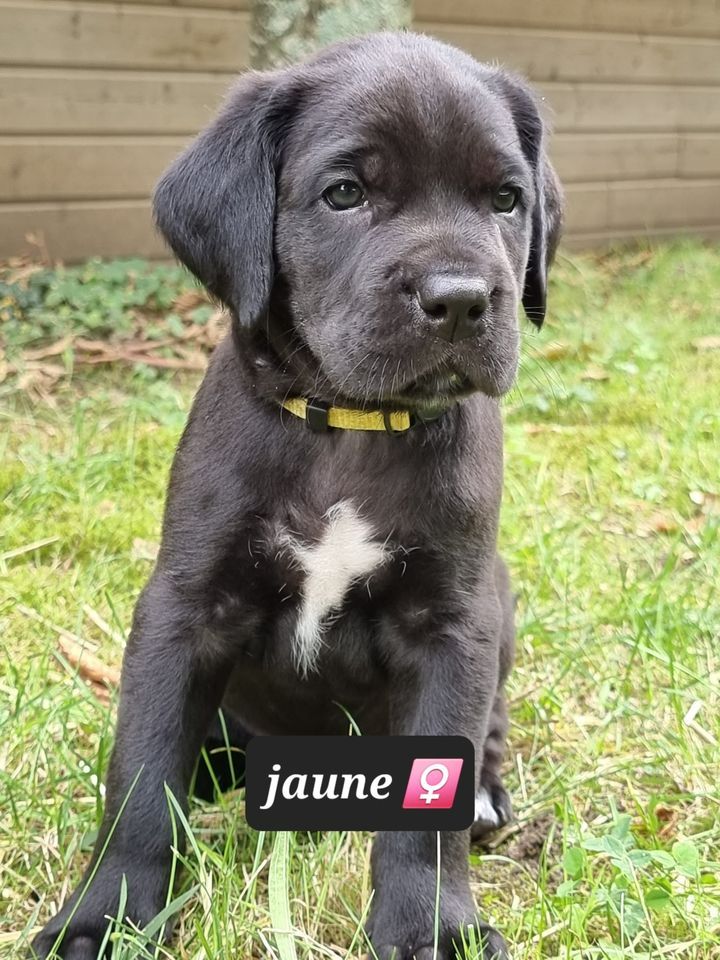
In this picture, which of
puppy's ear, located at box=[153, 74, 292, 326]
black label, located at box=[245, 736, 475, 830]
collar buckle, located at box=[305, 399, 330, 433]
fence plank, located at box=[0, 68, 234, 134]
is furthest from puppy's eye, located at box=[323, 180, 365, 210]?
fence plank, located at box=[0, 68, 234, 134]

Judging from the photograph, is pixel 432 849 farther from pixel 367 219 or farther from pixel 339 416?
pixel 367 219

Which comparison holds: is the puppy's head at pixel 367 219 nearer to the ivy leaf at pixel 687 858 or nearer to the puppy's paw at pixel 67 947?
the ivy leaf at pixel 687 858

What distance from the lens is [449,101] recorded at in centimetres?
190

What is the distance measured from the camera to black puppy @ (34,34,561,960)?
1.87 metres

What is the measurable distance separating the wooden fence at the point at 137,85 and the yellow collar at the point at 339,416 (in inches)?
158

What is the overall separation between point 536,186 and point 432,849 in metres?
1.23

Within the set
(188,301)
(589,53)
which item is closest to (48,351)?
(188,301)

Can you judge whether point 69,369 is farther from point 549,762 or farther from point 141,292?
point 549,762

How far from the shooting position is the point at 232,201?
1.96m

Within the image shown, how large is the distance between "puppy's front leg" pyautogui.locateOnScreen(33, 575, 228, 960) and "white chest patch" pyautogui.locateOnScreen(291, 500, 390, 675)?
202 mm

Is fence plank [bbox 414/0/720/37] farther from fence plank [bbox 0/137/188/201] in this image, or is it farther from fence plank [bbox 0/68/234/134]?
fence plank [bbox 0/137/188/201]

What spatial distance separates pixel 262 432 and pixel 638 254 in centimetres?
673

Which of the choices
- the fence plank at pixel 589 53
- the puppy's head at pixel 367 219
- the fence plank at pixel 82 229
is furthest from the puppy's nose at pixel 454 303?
the fence plank at pixel 589 53

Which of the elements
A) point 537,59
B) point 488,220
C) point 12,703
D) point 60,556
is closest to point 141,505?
point 60,556
